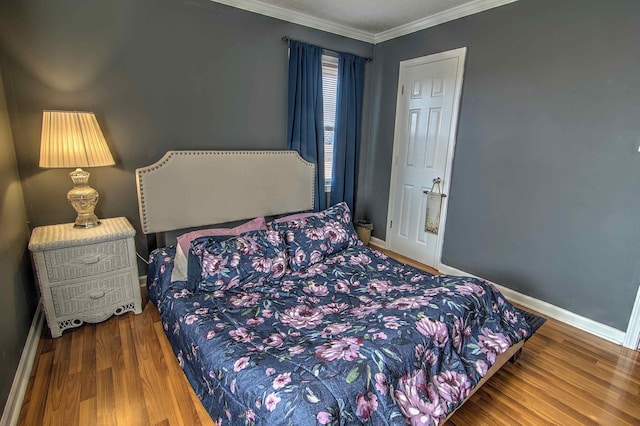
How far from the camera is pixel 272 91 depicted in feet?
10.1

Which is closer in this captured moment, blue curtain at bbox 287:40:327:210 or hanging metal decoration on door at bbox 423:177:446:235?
blue curtain at bbox 287:40:327:210

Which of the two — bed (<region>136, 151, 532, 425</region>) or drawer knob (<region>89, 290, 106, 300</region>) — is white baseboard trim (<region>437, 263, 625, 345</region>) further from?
drawer knob (<region>89, 290, 106, 300</region>)

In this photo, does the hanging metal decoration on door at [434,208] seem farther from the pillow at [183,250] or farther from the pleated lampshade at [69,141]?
the pleated lampshade at [69,141]

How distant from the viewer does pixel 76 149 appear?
6.58 ft

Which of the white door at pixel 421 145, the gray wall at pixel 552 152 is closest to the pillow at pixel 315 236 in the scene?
the white door at pixel 421 145

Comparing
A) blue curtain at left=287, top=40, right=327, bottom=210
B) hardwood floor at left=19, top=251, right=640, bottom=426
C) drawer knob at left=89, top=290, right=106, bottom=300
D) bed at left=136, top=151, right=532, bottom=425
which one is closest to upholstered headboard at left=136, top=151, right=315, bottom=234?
bed at left=136, top=151, right=532, bottom=425

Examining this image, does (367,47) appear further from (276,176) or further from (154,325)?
(154,325)

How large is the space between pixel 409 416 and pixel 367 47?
3.63 m

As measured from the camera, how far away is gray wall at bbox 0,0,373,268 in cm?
210

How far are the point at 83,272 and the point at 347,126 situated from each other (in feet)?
9.14

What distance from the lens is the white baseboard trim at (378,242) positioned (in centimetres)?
399

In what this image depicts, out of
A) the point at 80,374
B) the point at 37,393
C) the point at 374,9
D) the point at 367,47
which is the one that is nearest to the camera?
the point at 37,393

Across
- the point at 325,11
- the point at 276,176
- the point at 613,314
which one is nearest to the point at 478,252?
the point at 613,314

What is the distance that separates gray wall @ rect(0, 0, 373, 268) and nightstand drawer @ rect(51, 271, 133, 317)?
484 millimetres
